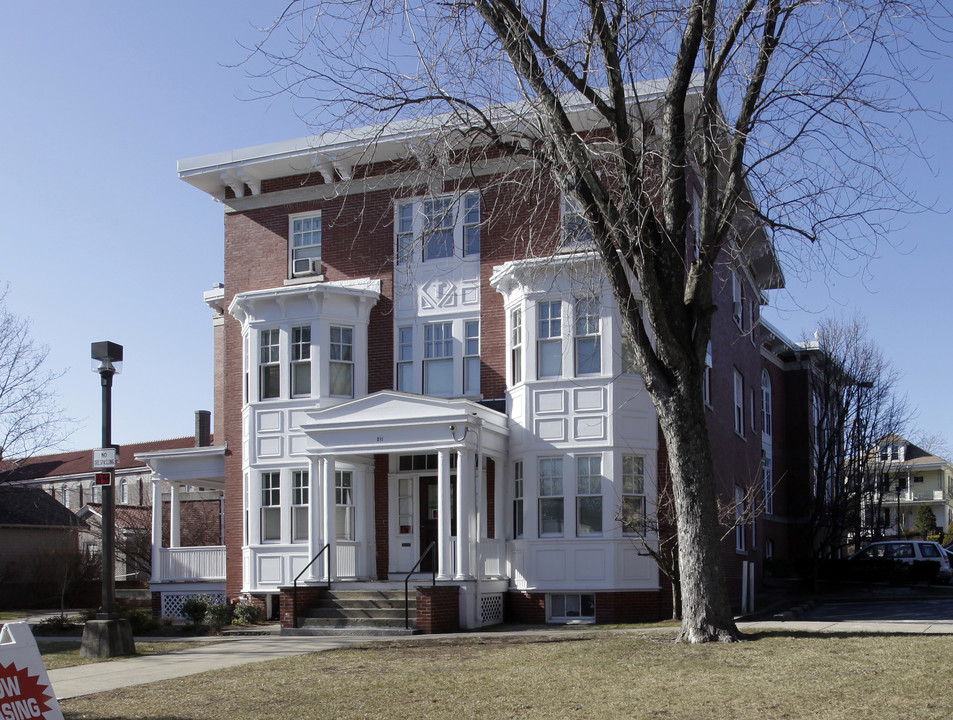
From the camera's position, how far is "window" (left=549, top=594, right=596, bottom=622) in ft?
64.0

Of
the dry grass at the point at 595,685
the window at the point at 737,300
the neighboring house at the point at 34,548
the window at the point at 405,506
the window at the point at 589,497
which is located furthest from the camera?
the neighboring house at the point at 34,548

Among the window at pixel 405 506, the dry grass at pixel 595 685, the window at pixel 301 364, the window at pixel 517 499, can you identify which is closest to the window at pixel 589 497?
the window at pixel 517 499

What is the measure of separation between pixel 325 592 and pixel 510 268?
7.09m

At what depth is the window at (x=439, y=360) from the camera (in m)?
21.8

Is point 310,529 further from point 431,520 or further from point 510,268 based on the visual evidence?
point 510,268

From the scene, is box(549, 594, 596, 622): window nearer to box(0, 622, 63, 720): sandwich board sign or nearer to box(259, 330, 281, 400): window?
box(259, 330, 281, 400): window

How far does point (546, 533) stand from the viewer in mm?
19797

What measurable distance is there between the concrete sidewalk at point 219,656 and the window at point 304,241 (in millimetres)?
8925

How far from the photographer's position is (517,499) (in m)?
20.3

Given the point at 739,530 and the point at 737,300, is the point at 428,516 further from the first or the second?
the point at 737,300

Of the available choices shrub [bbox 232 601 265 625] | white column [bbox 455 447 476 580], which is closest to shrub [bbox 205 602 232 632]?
shrub [bbox 232 601 265 625]

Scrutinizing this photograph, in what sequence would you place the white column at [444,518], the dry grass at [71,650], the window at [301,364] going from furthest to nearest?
the window at [301,364]
the white column at [444,518]
the dry grass at [71,650]

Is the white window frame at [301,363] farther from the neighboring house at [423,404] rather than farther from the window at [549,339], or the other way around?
the window at [549,339]

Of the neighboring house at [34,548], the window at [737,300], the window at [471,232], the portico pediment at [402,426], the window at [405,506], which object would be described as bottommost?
the neighboring house at [34,548]
